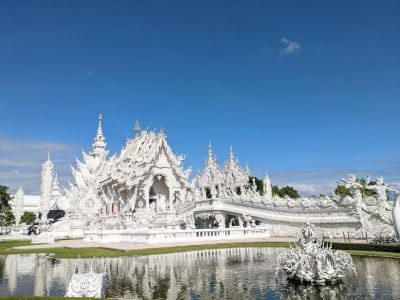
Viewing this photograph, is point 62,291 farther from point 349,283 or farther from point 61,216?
point 61,216

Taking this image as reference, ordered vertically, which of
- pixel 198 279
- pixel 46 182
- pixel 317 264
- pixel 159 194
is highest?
pixel 46 182

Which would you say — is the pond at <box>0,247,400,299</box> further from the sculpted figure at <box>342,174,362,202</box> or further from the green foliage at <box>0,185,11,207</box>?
the green foliage at <box>0,185,11,207</box>

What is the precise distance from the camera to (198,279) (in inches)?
394

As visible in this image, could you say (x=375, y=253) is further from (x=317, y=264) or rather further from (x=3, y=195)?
(x=3, y=195)

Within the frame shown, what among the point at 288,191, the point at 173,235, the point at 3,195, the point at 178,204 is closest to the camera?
the point at 173,235

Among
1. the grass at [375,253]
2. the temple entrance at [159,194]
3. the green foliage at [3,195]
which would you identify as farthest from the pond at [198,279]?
the green foliage at [3,195]

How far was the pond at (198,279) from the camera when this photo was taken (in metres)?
8.07

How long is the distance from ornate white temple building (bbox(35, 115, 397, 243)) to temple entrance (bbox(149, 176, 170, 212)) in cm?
12

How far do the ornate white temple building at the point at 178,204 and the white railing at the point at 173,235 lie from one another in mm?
62

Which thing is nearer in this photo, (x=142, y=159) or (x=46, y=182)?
(x=142, y=159)

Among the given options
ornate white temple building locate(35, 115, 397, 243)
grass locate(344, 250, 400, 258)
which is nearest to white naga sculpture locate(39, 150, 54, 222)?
ornate white temple building locate(35, 115, 397, 243)

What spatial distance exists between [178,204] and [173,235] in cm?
1878

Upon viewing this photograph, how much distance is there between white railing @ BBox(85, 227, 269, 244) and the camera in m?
21.1

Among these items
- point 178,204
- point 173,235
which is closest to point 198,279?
point 173,235
